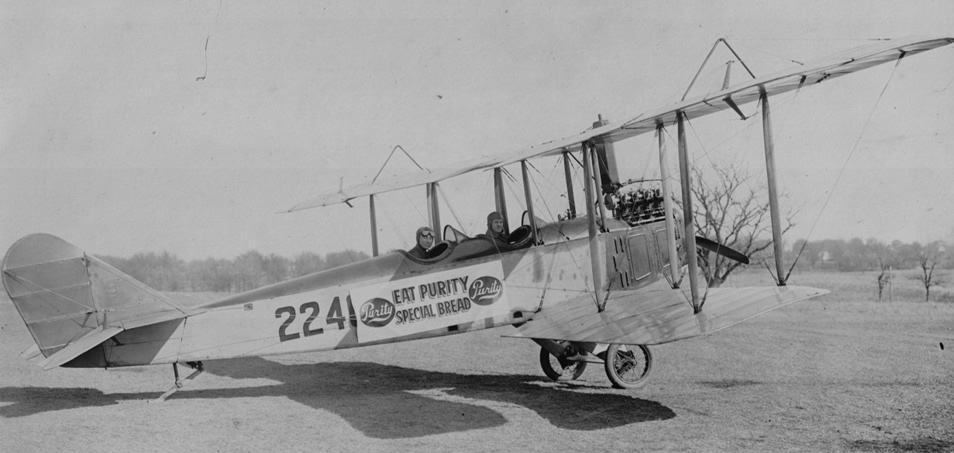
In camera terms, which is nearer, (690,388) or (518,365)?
(690,388)

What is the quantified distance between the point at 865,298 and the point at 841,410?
20.1 metres

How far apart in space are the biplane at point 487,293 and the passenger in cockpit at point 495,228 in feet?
0.27

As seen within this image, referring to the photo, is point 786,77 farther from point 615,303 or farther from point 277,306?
Answer: point 277,306

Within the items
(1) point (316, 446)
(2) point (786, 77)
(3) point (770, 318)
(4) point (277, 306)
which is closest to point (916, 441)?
(2) point (786, 77)

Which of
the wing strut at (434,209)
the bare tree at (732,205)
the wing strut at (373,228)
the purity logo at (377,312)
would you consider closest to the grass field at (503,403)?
the purity logo at (377,312)

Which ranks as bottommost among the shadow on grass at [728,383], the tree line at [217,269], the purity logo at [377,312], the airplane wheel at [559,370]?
the shadow on grass at [728,383]

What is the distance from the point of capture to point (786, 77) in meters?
5.75

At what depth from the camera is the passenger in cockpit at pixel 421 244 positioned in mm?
7727

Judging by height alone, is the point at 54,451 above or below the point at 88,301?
below

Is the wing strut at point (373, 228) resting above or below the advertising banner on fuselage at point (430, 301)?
above

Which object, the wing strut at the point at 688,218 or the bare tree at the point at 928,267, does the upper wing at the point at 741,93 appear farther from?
the bare tree at the point at 928,267

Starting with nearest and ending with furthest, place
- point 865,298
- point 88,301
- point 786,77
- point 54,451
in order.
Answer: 1. point 54,451
2. point 786,77
3. point 88,301
4. point 865,298

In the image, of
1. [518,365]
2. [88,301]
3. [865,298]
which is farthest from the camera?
[865,298]

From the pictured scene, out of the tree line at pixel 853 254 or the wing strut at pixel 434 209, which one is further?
the tree line at pixel 853 254
